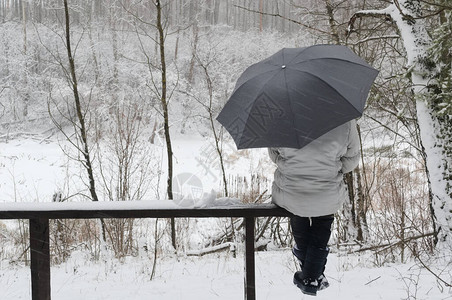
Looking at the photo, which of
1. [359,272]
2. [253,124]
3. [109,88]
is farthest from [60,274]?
[109,88]

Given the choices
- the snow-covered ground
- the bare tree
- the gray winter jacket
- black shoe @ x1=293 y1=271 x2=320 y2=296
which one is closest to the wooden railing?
the gray winter jacket

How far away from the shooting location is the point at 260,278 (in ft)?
15.8

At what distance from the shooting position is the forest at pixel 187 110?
5.82m

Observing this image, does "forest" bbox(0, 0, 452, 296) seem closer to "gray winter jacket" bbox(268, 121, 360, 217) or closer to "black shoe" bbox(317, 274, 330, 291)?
"gray winter jacket" bbox(268, 121, 360, 217)

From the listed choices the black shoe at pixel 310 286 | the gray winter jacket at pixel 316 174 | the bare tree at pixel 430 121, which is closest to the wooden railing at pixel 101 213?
the gray winter jacket at pixel 316 174

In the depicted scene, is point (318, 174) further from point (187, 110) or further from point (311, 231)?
point (187, 110)

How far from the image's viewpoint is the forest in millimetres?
5824

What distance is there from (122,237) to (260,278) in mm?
3645

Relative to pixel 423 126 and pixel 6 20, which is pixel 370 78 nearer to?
pixel 423 126

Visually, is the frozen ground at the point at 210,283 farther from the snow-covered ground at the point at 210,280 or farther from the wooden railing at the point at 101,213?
the wooden railing at the point at 101,213

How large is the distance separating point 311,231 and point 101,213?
1.16 meters

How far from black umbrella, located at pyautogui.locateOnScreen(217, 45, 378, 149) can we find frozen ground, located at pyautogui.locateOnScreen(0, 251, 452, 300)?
5.35 feet

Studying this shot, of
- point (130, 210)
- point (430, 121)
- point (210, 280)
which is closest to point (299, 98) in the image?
point (130, 210)

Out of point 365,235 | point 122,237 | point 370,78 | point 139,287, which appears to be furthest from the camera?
point 365,235
